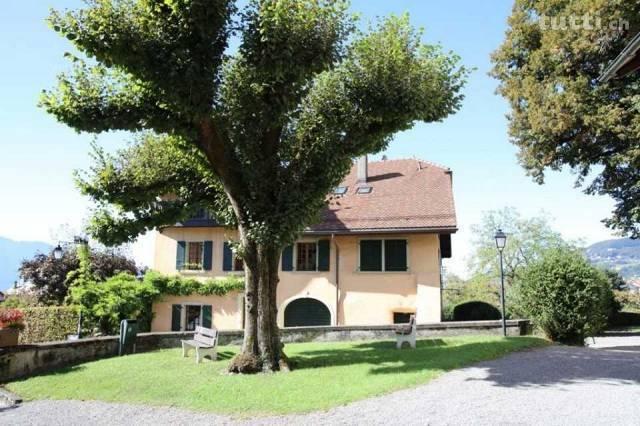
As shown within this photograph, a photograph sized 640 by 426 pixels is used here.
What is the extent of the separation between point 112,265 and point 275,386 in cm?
2387

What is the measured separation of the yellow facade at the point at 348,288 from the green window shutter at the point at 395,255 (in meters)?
0.20

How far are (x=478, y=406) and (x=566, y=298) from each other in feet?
25.7

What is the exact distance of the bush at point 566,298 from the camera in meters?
14.1

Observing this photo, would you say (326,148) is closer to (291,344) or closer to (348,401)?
(348,401)

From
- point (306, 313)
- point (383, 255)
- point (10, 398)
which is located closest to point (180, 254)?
point (306, 313)

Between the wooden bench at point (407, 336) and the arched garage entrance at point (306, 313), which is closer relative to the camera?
the wooden bench at point (407, 336)

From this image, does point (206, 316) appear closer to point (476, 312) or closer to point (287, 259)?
point (287, 259)

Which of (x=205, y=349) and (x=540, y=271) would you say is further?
(x=540, y=271)

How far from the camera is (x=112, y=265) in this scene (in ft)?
100

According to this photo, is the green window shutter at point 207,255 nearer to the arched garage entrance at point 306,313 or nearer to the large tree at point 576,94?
the arched garage entrance at point 306,313

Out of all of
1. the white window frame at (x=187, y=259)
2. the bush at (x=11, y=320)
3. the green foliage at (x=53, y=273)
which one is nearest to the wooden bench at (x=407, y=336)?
the bush at (x=11, y=320)

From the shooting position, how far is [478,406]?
7.75 m

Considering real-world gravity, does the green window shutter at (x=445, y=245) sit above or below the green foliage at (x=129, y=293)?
above

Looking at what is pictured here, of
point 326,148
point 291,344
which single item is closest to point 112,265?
point 291,344
